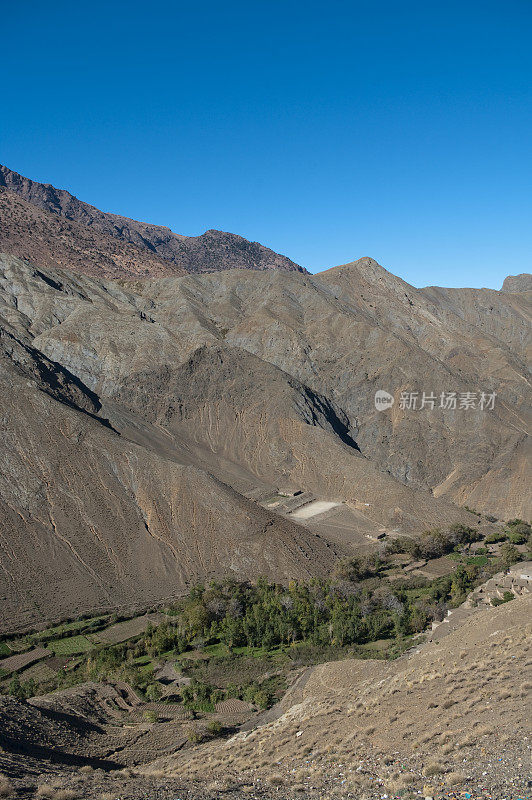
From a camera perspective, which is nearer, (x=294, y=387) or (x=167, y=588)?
(x=167, y=588)

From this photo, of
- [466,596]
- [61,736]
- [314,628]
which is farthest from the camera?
[466,596]

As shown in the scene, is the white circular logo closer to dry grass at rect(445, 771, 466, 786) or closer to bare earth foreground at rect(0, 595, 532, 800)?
bare earth foreground at rect(0, 595, 532, 800)

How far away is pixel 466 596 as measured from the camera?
37312mm

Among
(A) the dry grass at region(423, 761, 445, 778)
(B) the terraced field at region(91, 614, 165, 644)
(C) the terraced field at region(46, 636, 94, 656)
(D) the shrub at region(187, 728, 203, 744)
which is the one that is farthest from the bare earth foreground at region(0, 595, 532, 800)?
(B) the terraced field at region(91, 614, 165, 644)

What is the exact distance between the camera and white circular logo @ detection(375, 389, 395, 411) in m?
77.4

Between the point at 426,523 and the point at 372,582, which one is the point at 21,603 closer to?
the point at 372,582

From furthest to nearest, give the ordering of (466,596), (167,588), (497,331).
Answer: (497,331), (167,588), (466,596)

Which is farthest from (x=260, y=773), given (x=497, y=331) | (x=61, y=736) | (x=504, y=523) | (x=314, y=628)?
(x=497, y=331)

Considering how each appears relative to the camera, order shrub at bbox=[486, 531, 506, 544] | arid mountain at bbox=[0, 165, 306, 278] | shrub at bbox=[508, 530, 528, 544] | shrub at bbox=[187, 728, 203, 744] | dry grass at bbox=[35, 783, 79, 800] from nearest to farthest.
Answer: dry grass at bbox=[35, 783, 79, 800] → shrub at bbox=[187, 728, 203, 744] → shrub at bbox=[508, 530, 528, 544] → shrub at bbox=[486, 531, 506, 544] → arid mountain at bbox=[0, 165, 306, 278]

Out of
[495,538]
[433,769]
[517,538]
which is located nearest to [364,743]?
[433,769]

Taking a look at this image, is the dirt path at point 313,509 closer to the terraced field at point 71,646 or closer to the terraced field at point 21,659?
the terraced field at point 71,646

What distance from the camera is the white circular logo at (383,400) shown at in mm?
77438

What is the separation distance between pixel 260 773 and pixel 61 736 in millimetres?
8792

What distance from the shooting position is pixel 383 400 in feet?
256
